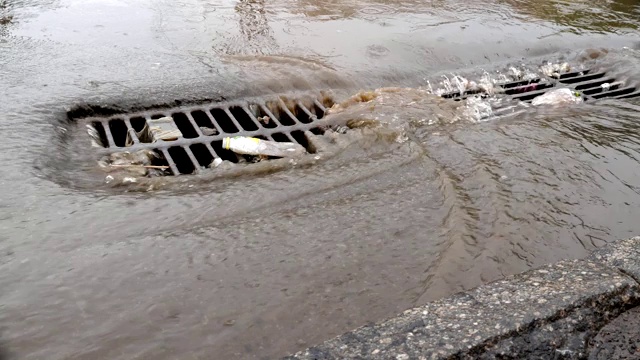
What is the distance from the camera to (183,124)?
13.7ft

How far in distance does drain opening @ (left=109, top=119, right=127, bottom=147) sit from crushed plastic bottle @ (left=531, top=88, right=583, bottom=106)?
3557 millimetres

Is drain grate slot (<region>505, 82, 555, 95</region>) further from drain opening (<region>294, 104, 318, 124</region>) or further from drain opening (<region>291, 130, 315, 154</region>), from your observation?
drain opening (<region>291, 130, 315, 154</region>)

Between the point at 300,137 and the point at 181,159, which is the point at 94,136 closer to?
the point at 181,159

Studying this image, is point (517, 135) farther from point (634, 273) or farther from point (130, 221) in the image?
point (130, 221)

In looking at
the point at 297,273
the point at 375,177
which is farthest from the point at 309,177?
the point at 297,273

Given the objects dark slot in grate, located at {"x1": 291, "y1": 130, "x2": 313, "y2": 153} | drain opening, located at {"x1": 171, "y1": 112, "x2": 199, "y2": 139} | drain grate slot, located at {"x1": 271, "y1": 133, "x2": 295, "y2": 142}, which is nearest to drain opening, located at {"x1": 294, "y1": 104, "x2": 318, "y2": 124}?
dark slot in grate, located at {"x1": 291, "y1": 130, "x2": 313, "y2": 153}

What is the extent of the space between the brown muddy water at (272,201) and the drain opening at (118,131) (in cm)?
18

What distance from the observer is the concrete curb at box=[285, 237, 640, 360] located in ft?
6.80

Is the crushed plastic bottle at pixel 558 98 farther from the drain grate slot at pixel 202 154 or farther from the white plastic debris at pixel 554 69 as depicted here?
the drain grate slot at pixel 202 154

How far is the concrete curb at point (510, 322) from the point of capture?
2072 millimetres

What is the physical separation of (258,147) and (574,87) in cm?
330

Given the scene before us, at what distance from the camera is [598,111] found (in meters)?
4.60

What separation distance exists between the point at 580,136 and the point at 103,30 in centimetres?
467

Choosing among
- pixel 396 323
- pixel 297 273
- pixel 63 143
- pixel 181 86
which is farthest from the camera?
pixel 181 86
